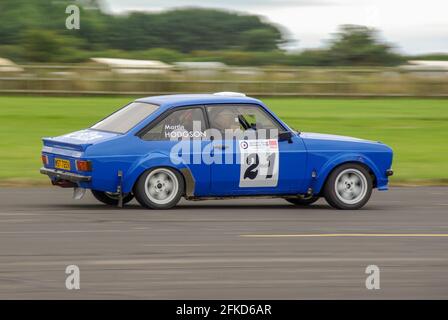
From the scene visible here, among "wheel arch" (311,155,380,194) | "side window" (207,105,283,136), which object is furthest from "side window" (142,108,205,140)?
"wheel arch" (311,155,380,194)

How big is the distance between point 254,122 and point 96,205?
2.27 metres

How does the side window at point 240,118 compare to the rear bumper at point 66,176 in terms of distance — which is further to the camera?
the side window at point 240,118

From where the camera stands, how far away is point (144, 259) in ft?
31.5

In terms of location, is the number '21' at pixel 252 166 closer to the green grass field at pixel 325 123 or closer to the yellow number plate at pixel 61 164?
the yellow number plate at pixel 61 164

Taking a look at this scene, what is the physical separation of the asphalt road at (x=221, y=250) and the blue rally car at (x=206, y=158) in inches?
10.4

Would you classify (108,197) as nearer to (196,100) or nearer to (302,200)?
(196,100)

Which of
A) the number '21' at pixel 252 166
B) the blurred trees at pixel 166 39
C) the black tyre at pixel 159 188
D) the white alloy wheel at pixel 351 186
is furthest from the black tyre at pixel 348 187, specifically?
the blurred trees at pixel 166 39

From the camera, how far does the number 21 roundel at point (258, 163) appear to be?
1343cm

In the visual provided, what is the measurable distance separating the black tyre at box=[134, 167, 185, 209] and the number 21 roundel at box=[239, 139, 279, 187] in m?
0.84

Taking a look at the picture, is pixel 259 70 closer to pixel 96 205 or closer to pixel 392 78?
pixel 392 78

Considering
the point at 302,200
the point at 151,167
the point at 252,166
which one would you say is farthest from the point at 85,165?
the point at 302,200

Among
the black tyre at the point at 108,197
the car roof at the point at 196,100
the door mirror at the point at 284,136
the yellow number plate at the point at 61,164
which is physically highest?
the car roof at the point at 196,100

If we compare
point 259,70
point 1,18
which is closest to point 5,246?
point 259,70

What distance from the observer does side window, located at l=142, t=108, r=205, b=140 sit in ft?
43.8
